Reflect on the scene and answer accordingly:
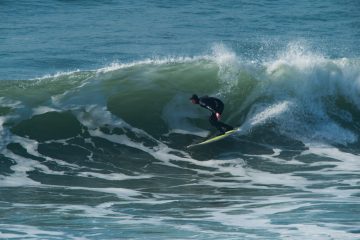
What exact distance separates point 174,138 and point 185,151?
0.80 m

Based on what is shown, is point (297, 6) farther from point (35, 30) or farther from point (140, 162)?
point (140, 162)

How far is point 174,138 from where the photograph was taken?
18266 mm

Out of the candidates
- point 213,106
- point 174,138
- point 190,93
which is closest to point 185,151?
point 174,138

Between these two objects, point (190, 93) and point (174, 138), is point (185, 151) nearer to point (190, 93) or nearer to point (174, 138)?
point (174, 138)

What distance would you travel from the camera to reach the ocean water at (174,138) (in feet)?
40.6

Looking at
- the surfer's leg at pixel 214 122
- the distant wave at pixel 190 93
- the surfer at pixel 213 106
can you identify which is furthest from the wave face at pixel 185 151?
the surfer at pixel 213 106

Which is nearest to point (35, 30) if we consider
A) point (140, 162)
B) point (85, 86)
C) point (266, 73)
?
point (85, 86)

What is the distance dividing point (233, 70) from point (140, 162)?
5098 millimetres

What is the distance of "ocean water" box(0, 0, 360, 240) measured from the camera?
1237cm

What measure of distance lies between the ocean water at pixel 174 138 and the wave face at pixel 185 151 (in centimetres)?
4

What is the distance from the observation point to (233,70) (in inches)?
824

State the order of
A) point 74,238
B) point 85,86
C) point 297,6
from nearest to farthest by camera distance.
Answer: point 74,238
point 85,86
point 297,6

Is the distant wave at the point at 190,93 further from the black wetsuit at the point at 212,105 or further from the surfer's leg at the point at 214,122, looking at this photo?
the black wetsuit at the point at 212,105

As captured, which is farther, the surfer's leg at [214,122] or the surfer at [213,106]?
the surfer's leg at [214,122]
